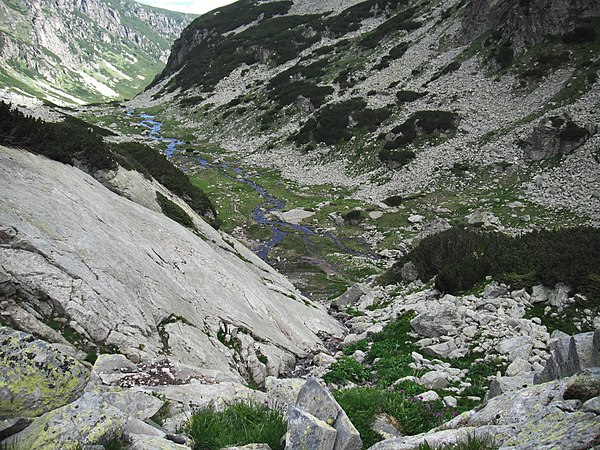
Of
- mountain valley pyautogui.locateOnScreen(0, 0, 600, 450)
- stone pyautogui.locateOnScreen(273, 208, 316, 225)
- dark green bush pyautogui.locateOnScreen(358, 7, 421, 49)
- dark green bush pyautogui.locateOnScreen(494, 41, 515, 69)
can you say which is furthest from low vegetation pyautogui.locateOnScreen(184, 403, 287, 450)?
dark green bush pyautogui.locateOnScreen(358, 7, 421, 49)

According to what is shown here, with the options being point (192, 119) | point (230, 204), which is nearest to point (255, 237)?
point (230, 204)

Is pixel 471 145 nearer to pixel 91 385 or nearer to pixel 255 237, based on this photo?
pixel 255 237

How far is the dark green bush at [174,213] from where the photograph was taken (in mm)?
19641

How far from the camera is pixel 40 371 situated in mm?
4695

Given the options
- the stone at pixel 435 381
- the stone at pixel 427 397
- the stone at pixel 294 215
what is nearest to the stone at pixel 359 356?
the stone at pixel 435 381

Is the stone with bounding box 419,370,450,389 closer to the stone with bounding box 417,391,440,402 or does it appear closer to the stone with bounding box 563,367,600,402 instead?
the stone with bounding box 417,391,440,402

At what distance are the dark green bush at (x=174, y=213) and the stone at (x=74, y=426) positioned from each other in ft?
50.3

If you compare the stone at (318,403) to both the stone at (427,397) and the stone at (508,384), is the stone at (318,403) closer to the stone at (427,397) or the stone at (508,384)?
the stone at (427,397)

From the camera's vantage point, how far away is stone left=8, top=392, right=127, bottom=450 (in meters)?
4.26

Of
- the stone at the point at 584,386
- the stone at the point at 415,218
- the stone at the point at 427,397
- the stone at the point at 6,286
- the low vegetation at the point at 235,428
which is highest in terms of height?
the stone at the point at 6,286

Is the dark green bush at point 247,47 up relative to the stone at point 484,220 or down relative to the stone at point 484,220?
up

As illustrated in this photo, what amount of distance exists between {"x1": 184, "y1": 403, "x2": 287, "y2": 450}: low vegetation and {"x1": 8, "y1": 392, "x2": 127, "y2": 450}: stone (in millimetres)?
1175

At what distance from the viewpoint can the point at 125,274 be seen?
442 inches

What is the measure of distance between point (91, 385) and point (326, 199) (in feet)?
137
